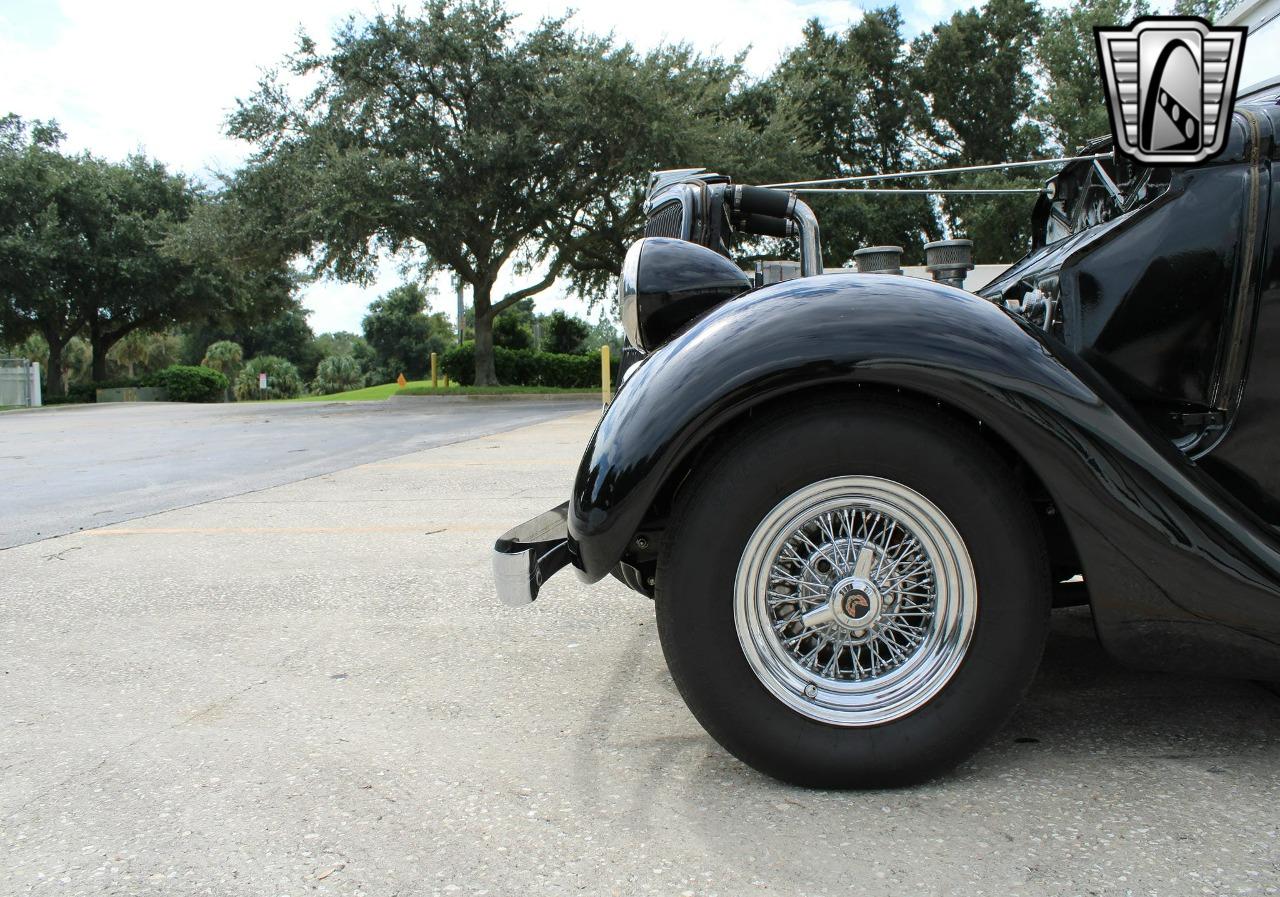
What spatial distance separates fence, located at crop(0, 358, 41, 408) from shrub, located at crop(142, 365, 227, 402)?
4.07 metres

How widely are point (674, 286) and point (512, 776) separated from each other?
1223 millimetres

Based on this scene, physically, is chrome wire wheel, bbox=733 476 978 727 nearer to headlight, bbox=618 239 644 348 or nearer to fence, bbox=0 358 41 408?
headlight, bbox=618 239 644 348

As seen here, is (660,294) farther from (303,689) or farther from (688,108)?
(688,108)

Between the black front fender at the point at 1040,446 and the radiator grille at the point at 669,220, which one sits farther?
the radiator grille at the point at 669,220

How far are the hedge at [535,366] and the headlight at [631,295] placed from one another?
82.6ft

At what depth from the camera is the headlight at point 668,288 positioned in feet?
7.86

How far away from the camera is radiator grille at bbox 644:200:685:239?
3.53 metres

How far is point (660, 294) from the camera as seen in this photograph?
240 centimetres

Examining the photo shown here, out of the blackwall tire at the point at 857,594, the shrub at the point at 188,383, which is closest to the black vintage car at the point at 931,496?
the blackwall tire at the point at 857,594

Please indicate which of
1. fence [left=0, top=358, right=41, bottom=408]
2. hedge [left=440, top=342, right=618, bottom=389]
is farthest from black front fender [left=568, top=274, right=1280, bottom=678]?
fence [left=0, top=358, right=41, bottom=408]

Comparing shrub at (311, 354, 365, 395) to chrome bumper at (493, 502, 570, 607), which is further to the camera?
shrub at (311, 354, 365, 395)

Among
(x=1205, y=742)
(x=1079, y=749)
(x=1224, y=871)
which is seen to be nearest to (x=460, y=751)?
(x=1079, y=749)

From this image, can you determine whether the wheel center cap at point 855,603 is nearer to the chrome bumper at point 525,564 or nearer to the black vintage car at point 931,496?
the black vintage car at point 931,496

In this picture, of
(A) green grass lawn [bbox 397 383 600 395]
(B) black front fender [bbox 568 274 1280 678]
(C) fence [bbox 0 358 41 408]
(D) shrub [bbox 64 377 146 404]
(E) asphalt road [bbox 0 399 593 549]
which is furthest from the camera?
(D) shrub [bbox 64 377 146 404]
